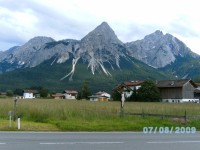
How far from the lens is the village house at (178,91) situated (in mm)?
117812

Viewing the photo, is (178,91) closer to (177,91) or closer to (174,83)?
(177,91)

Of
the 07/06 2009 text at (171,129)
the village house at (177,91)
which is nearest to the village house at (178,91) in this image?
the village house at (177,91)

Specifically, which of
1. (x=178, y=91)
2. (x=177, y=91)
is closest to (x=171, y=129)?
(x=178, y=91)

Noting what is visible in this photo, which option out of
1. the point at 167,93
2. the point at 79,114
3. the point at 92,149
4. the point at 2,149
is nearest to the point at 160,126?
the point at 79,114

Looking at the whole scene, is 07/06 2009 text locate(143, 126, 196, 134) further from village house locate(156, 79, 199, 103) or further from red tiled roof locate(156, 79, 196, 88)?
red tiled roof locate(156, 79, 196, 88)

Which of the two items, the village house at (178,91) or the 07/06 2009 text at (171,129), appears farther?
the village house at (178,91)

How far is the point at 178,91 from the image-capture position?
4692 inches

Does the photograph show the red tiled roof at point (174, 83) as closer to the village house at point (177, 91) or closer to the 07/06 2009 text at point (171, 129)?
the village house at point (177, 91)

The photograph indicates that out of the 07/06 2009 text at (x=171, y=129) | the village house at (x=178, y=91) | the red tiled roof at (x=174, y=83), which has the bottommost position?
the 07/06 2009 text at (x=171, y=129)

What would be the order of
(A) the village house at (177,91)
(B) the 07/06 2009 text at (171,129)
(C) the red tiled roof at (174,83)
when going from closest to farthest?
(B) the 07/06 2009 text at (171,129) → (A) the village house at (177,91) → (C) the red tiled roof at (174,83)

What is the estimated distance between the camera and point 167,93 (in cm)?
12125

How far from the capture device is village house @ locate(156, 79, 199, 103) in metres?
118

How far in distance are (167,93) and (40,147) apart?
361 ft

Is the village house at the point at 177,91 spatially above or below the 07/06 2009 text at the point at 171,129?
above
